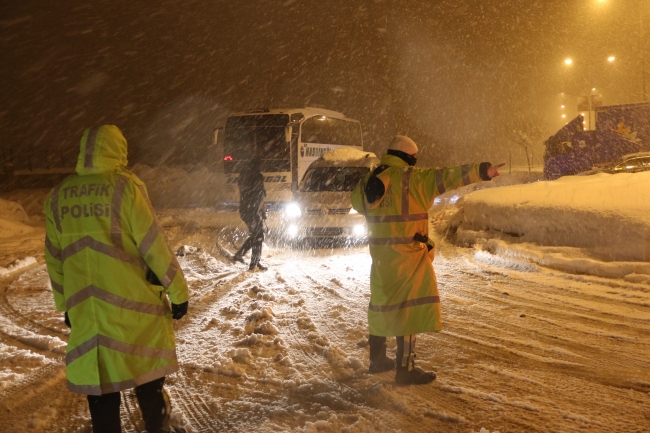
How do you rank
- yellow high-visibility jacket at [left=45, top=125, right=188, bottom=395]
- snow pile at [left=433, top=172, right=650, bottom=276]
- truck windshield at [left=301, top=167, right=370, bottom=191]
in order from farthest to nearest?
truck windshield at [left=301, top=167, right=370, bottom=191] → snow pile at [left=433, top=172, right=650, bottom=276] → yellow high-visibility jacket at [left=45, top=125, right=188, bottom=395]

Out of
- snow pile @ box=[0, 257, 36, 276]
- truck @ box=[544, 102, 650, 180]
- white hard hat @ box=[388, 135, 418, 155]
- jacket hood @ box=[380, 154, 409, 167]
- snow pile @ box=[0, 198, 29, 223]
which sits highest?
truck @ box=[544, 102, 650, 180]

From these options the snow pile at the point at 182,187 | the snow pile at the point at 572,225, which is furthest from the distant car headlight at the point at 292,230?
the snow pile at the point at 182,187

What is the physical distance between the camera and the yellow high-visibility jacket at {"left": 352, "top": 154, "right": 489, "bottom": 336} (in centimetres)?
A: 416

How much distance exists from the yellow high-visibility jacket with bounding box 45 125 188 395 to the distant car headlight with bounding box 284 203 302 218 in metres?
8.33

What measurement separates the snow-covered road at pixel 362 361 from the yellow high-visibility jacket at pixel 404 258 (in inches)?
19.8

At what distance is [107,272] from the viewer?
2.74m

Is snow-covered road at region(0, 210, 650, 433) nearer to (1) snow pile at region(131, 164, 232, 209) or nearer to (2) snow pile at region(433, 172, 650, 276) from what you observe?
(2) snow pile at region(433, 172, 650, 276)

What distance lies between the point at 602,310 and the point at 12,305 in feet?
23.0

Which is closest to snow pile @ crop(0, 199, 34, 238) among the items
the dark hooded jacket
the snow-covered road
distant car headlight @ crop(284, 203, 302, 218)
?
the snow-covered road

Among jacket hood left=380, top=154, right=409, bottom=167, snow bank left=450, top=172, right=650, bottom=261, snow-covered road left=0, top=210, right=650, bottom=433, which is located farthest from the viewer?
snow bank left=450, top=172, right=650, bottom=261

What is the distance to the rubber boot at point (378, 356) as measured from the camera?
14.7ft

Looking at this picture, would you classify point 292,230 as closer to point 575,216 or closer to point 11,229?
point 575,216

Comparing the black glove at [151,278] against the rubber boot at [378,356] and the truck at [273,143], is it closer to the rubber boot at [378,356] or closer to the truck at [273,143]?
the rubber boot at [378,356]

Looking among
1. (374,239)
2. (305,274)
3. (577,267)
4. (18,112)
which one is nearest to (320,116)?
(305,274)
